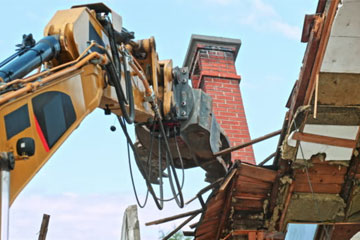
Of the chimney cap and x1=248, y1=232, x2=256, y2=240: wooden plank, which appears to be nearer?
x1=248, y1=232, x2=256, y2=240: wooden plank

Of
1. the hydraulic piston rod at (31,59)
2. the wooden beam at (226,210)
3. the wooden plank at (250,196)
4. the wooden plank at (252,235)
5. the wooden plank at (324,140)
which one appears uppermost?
the wooden plank at (324,140)

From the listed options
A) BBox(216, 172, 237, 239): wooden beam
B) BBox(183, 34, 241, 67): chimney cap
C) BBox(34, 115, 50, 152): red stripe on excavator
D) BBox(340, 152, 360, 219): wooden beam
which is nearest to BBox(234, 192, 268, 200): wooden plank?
BBox(216, 172, 237, 239): wooden beam

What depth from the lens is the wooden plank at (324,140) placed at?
8.08 m

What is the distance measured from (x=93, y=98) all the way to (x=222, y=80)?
7.12 metres

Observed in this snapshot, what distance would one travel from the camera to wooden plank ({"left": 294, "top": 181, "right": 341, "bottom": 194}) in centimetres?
895

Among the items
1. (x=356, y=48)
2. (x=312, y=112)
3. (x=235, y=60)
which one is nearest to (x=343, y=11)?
(x=356, y=48)

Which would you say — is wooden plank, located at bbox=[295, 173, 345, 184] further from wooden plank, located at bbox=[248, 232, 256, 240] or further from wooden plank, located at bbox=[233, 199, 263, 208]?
wooden plank, located at bbox=[248, 232, 256, 240]

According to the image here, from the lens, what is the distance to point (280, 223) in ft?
30.9

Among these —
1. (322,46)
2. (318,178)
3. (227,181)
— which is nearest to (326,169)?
(318,178)

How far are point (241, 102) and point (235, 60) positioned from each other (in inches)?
52.0

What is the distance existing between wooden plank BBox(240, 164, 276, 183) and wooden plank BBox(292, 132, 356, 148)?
2.87 ft

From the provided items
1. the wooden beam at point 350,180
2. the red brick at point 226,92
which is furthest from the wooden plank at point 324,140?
the red brick at point 226,92

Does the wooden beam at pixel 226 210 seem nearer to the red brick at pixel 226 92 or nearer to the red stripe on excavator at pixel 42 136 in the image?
the red brick at pixel 226 92

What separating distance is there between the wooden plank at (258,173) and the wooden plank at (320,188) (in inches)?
14.8
